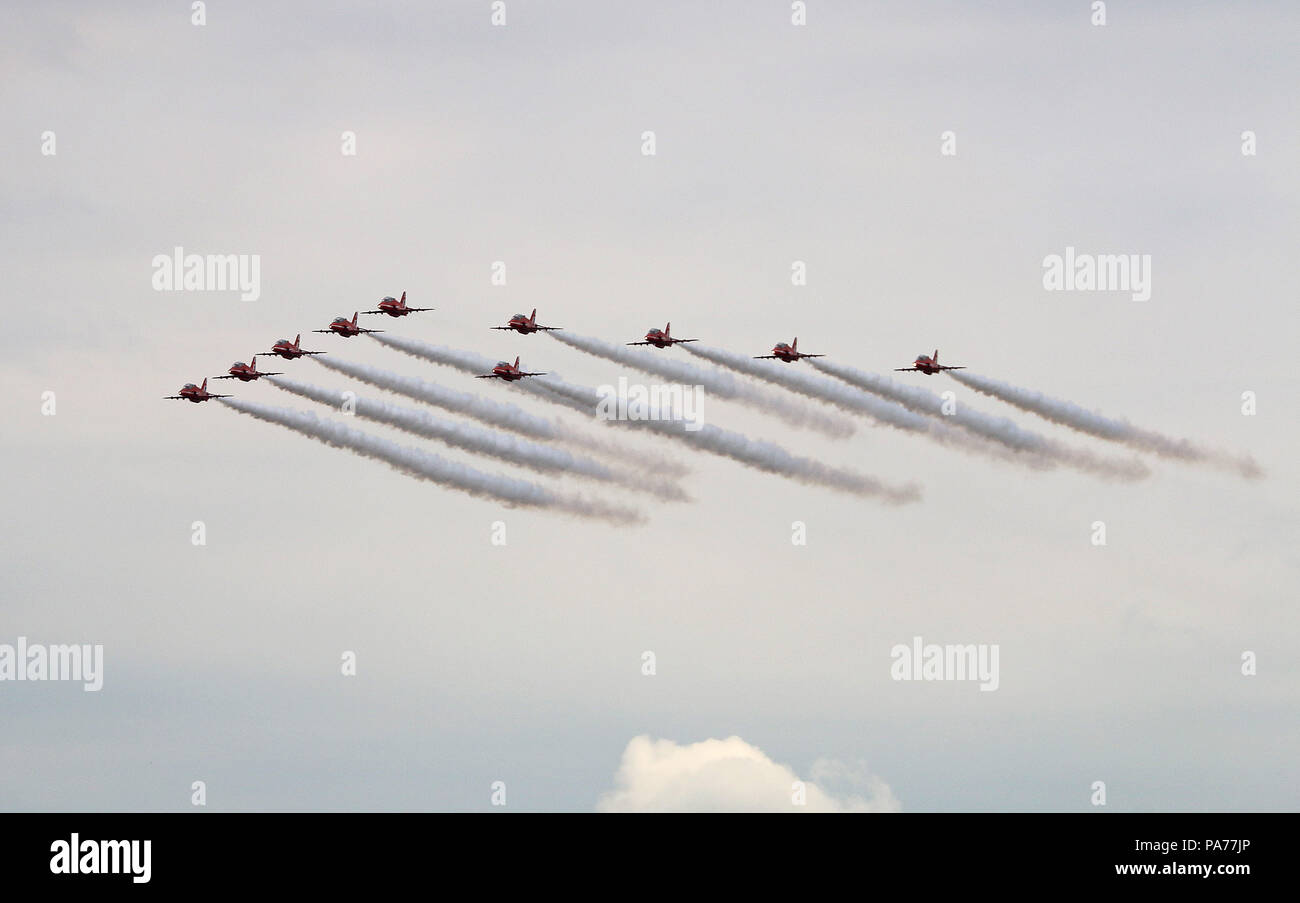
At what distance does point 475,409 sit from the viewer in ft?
477

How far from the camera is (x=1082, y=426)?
15325 centimetres
